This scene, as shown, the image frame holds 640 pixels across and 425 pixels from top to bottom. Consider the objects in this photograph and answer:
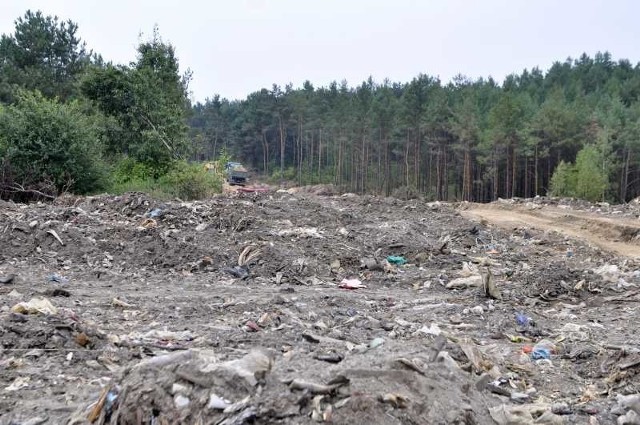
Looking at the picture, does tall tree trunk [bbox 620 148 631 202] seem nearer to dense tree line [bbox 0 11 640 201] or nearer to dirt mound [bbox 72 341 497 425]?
dense tree line [bbox 0 11 640 201]

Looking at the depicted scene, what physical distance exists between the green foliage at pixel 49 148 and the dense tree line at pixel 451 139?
663 cm

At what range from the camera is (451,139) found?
1623 inches

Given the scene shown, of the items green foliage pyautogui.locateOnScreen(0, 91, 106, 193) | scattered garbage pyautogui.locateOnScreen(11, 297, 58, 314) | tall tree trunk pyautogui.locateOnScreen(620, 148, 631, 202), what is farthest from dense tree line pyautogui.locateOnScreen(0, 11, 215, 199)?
tall tree trunk pyautogui.locateOnScreen(620, 148, 631, 202)

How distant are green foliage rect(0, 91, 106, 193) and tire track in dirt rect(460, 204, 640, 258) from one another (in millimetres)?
11470

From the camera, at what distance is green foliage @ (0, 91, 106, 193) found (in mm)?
15000

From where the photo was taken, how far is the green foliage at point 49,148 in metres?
15.0

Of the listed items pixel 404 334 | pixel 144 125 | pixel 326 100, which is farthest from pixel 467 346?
pixel 326 100

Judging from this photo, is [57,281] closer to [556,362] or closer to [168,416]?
[168,416]

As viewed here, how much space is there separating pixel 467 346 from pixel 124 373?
2399 millimetres

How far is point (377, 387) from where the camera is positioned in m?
2.55

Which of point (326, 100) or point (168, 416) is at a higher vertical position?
point (326, 100)

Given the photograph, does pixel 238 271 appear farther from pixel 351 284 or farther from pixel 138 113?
pixel 138 113

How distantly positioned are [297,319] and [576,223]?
1189 centimetres

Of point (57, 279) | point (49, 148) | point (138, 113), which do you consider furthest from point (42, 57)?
point (57, 279)
